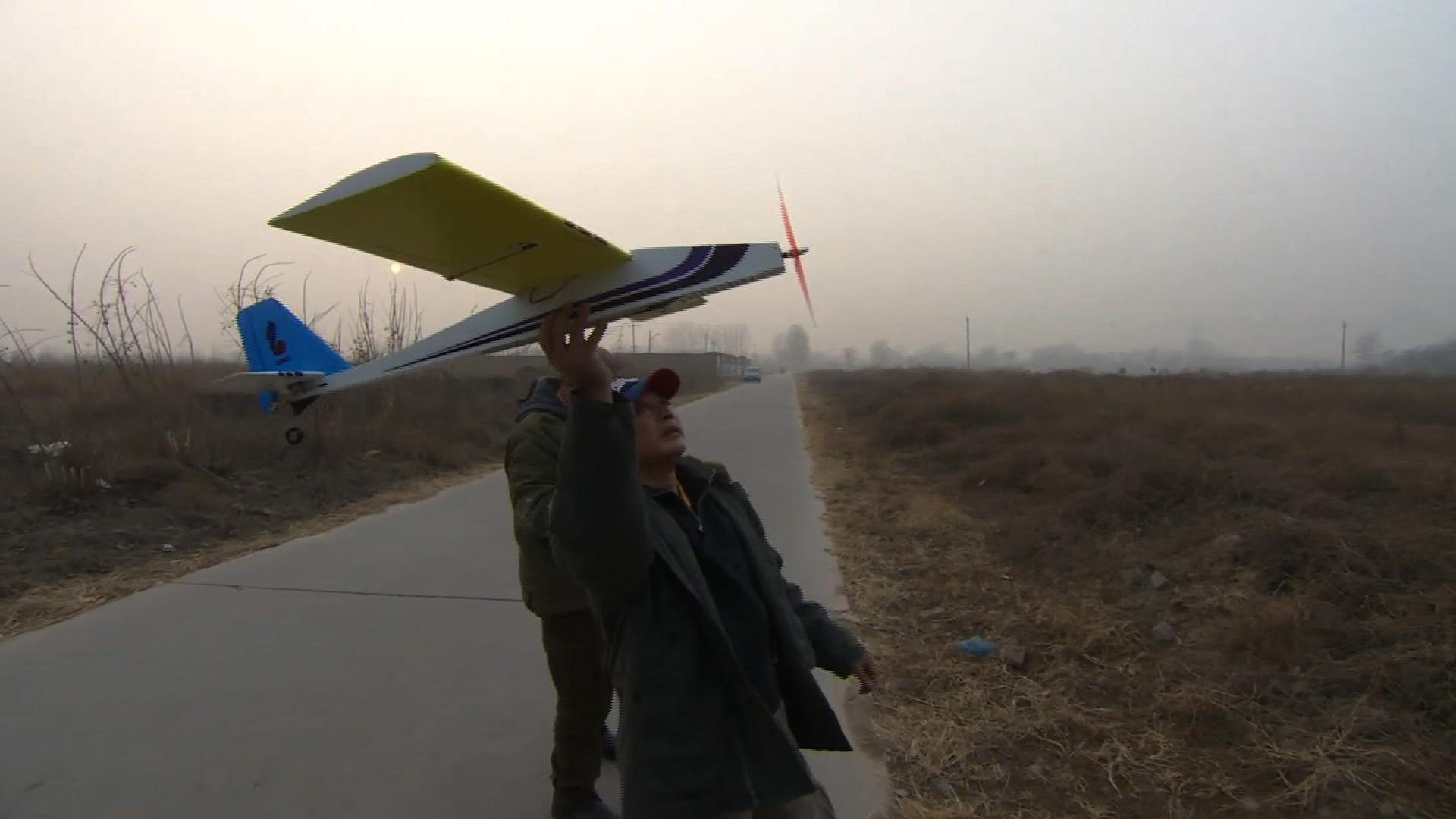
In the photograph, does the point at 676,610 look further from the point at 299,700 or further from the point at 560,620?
the point at 299,700

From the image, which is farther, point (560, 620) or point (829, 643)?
point (560, 620)

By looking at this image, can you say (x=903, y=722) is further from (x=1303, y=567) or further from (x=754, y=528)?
(x=1303, y=567)

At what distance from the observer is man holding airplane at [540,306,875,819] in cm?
130

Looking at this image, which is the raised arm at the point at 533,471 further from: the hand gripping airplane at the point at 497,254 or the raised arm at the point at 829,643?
the raised arm at the point at 829,643

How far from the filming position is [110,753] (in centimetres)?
Answer: 281

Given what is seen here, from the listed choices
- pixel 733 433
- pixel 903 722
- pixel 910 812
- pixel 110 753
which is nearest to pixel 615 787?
pixel 910 812

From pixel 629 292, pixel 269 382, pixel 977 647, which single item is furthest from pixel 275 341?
pixel 977 647

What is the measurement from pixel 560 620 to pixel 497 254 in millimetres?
1122

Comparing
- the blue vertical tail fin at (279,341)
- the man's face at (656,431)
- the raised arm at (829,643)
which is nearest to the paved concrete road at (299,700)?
the raised arm at (829,643)

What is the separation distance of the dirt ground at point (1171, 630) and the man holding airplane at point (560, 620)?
1.04 metres

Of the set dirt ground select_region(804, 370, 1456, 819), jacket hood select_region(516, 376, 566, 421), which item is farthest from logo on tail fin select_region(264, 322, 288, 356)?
jacket hood select_region(516, 376, 566, 421)

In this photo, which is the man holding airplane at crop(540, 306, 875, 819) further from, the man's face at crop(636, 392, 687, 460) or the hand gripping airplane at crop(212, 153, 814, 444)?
the hand gripping airplane at crop(212, 153, 814, 444)

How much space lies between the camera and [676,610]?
1469 mm

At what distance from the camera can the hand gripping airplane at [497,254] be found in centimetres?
183
